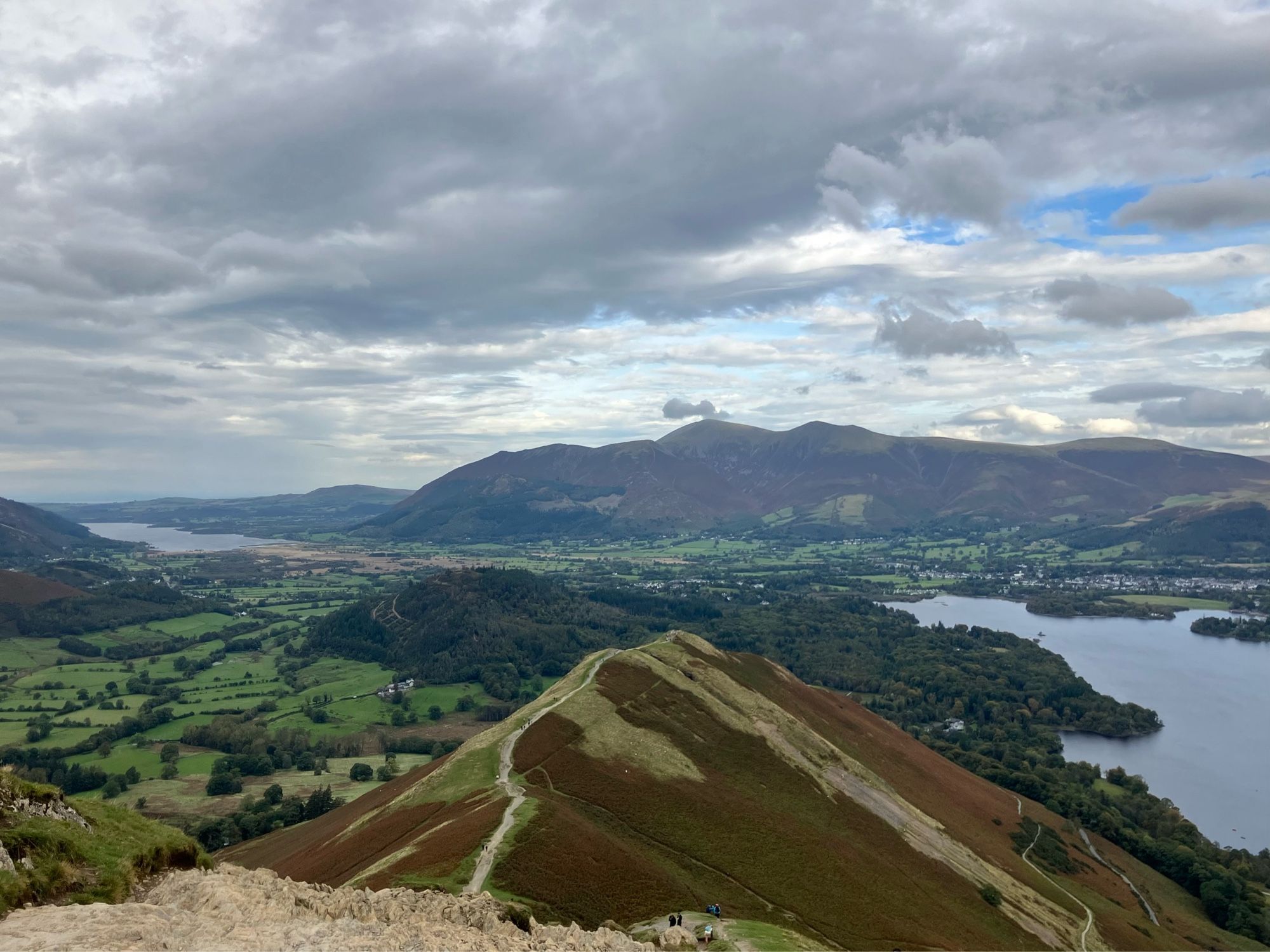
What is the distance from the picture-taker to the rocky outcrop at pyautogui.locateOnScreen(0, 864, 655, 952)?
2312 centimetres

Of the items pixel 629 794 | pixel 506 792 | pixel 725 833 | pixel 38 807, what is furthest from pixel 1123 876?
pixel 38 807

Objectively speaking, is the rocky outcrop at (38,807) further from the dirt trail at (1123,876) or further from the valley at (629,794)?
the dirt trail at (1123,876)

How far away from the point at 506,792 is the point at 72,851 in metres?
42.1

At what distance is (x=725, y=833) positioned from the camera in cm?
6656

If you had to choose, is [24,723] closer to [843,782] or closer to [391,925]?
[843,782]

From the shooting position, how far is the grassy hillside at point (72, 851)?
2514 cm

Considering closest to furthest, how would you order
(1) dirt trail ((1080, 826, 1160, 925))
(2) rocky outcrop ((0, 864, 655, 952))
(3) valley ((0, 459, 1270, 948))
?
(2) rocky outcrop ((0, 864, 655, 952)) < (3) valley ((0, 459, 1270, 948)) < (1) dirt trail ((1080, 826, 1160, 925))

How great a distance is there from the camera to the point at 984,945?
64.3 meters

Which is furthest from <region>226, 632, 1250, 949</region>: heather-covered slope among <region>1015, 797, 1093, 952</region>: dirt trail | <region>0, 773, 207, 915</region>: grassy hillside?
<region>0, 773, 207, 915</region>: grassy hillside

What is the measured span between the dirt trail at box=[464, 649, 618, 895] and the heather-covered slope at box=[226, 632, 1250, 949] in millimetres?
423

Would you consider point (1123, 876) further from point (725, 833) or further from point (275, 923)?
point (275, 923)

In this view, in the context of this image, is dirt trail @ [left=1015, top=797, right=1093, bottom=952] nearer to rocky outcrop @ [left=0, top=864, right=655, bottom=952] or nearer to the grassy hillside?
rocky outcrop @ [left=0, top=864, right=655, bottom=952]

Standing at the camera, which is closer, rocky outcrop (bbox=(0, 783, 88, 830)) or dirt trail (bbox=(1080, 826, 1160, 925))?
rocky outcrop (bbox=(0, 783, 88, 830))

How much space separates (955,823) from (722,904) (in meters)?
56.7
